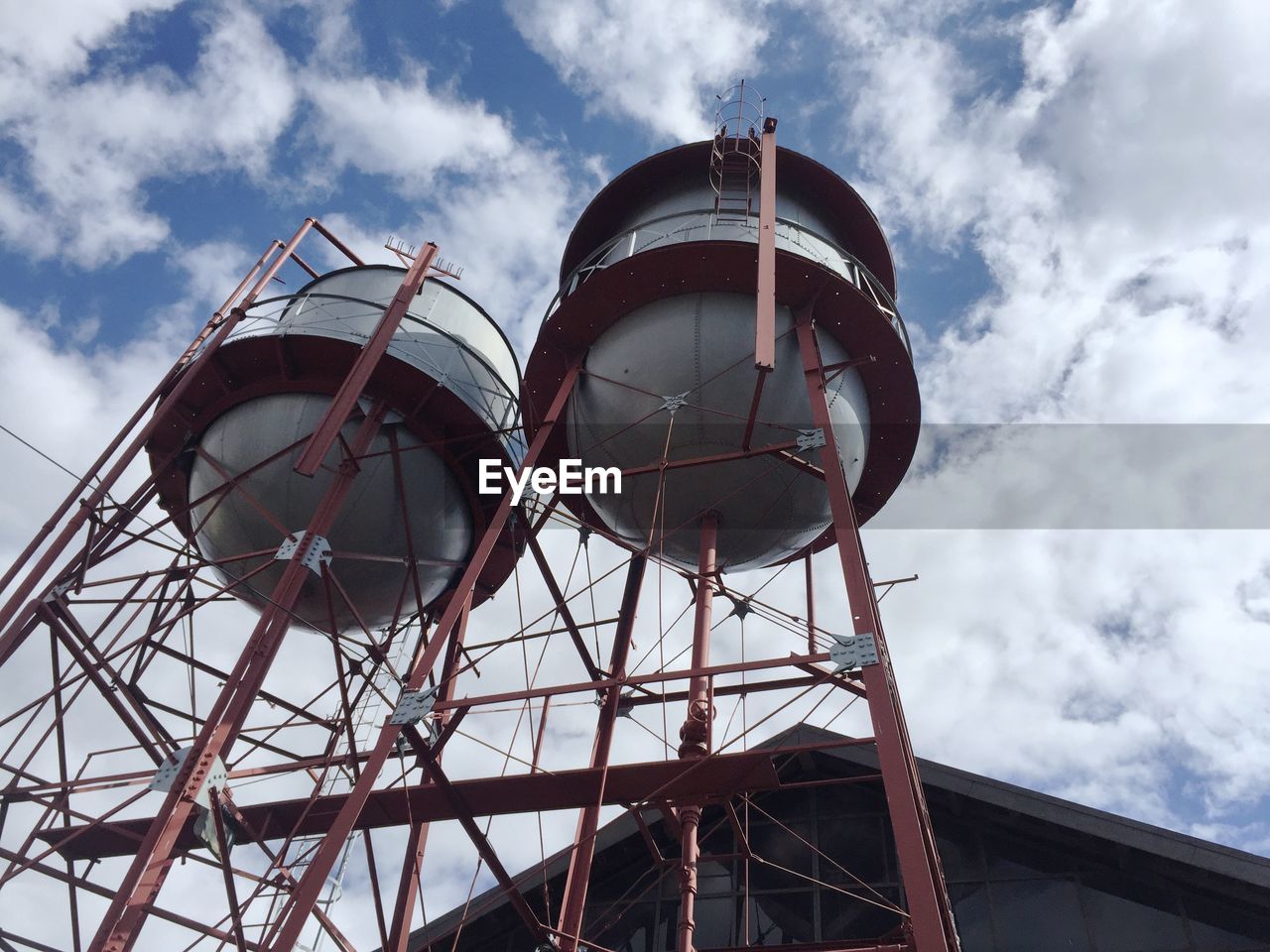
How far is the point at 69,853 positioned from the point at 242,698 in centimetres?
351

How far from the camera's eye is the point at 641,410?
1114 cm

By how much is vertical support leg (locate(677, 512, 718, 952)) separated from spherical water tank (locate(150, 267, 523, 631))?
378 centimetres

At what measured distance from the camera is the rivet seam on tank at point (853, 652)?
310 inches

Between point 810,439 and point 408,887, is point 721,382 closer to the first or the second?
point 810,439

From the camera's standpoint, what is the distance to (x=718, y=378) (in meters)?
10.8

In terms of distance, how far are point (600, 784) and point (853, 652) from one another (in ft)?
8.30

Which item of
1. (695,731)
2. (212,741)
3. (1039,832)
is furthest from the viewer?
(1039,832)

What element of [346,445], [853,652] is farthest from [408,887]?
[853,652]

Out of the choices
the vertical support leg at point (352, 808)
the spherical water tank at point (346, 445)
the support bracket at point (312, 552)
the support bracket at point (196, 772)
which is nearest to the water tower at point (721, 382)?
the spherical water tank at point (346, 445)

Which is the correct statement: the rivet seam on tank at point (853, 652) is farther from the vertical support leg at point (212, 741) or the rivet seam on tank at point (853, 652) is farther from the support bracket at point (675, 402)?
the vertical support leg at point (212, 741)

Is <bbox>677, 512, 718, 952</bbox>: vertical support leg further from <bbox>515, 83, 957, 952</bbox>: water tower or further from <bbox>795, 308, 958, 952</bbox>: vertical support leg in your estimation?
<bbox>795, 308, 958, 952</bbox>: vertical support leg

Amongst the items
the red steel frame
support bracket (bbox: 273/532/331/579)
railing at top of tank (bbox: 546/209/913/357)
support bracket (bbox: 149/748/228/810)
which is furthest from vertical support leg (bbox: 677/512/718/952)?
support bracket (bbox: 149/748/228/810)

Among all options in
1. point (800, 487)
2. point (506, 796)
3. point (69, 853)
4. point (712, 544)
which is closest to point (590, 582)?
point (712, 544)

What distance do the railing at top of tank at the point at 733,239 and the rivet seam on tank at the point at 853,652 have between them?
15.2 ft
